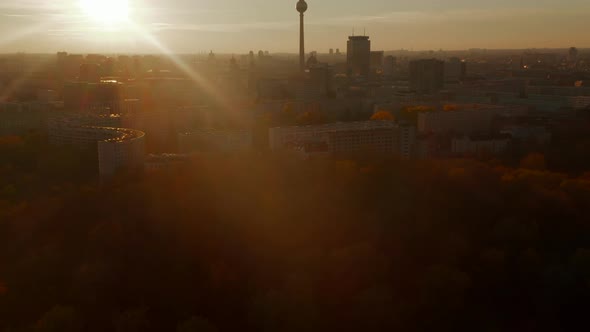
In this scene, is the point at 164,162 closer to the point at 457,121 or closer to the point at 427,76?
the point at 457,121

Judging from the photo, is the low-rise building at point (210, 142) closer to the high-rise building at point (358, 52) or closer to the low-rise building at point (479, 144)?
the low-rise building at point (479, 144)

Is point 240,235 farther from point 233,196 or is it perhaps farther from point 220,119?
point 220,119

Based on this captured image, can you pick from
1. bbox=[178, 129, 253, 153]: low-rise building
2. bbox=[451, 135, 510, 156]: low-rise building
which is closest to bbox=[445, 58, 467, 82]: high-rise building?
bbox=[451, 135, 510, 156]: low-rise building

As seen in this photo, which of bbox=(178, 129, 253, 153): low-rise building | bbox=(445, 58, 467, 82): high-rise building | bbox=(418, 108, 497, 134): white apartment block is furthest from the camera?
bbox=(445, 58, 467, 82): high-rise building

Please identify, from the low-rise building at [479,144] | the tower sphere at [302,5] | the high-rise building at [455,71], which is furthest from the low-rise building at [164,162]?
the high-rise building at [455,71]

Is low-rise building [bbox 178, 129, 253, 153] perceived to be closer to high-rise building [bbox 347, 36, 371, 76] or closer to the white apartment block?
the white apartment block

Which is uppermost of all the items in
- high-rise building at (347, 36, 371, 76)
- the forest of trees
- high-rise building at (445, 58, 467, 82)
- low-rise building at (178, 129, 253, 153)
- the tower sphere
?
the tower sphere

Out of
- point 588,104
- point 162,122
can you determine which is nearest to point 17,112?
point 162,122

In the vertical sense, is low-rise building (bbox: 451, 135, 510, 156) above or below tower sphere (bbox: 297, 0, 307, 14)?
below

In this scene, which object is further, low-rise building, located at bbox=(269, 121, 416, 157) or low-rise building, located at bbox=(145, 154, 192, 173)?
low-rise building, located at bbox=(269, 121, 416, 157)
